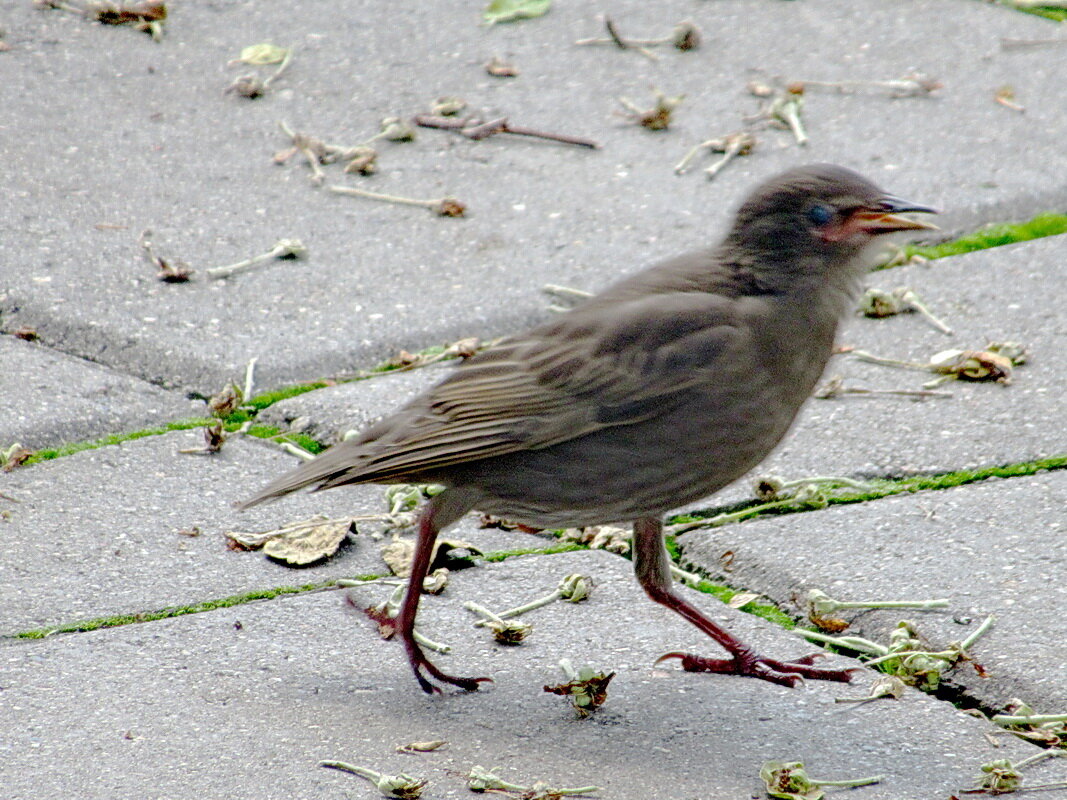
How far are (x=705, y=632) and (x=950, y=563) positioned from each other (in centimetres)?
72

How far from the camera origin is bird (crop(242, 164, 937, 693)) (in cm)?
366

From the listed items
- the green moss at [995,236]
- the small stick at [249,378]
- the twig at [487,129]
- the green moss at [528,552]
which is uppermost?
the green moss at [995,236]

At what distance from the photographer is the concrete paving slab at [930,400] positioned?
15.1ft

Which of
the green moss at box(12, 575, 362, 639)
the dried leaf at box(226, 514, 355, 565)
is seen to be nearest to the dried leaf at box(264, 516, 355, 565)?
the dried leaf at box(226, 514, 355, 565)

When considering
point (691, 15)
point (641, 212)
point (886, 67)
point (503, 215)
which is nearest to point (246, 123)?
point (503, 215)

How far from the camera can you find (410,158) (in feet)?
21.1

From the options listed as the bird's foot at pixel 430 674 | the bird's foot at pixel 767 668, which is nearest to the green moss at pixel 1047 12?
the bird's foot at pixel 767 668

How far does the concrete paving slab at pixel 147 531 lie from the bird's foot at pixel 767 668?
0.70m

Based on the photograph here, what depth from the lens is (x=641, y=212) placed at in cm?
602

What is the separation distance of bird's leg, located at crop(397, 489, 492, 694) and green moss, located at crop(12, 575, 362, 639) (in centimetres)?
35

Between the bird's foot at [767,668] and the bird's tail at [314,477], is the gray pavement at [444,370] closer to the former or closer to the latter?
the bird's foot at [767,668]

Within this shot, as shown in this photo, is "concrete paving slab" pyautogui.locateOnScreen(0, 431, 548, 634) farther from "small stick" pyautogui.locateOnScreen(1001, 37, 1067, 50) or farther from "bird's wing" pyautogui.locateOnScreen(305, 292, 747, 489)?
→ "small stick" pyautogui.locateOnScreen(1001, 37, 1067, 50)

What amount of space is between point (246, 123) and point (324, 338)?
1.82 meters

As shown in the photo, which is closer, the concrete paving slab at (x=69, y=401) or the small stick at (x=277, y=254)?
the concrete paving slab at (x=69, y=401)
